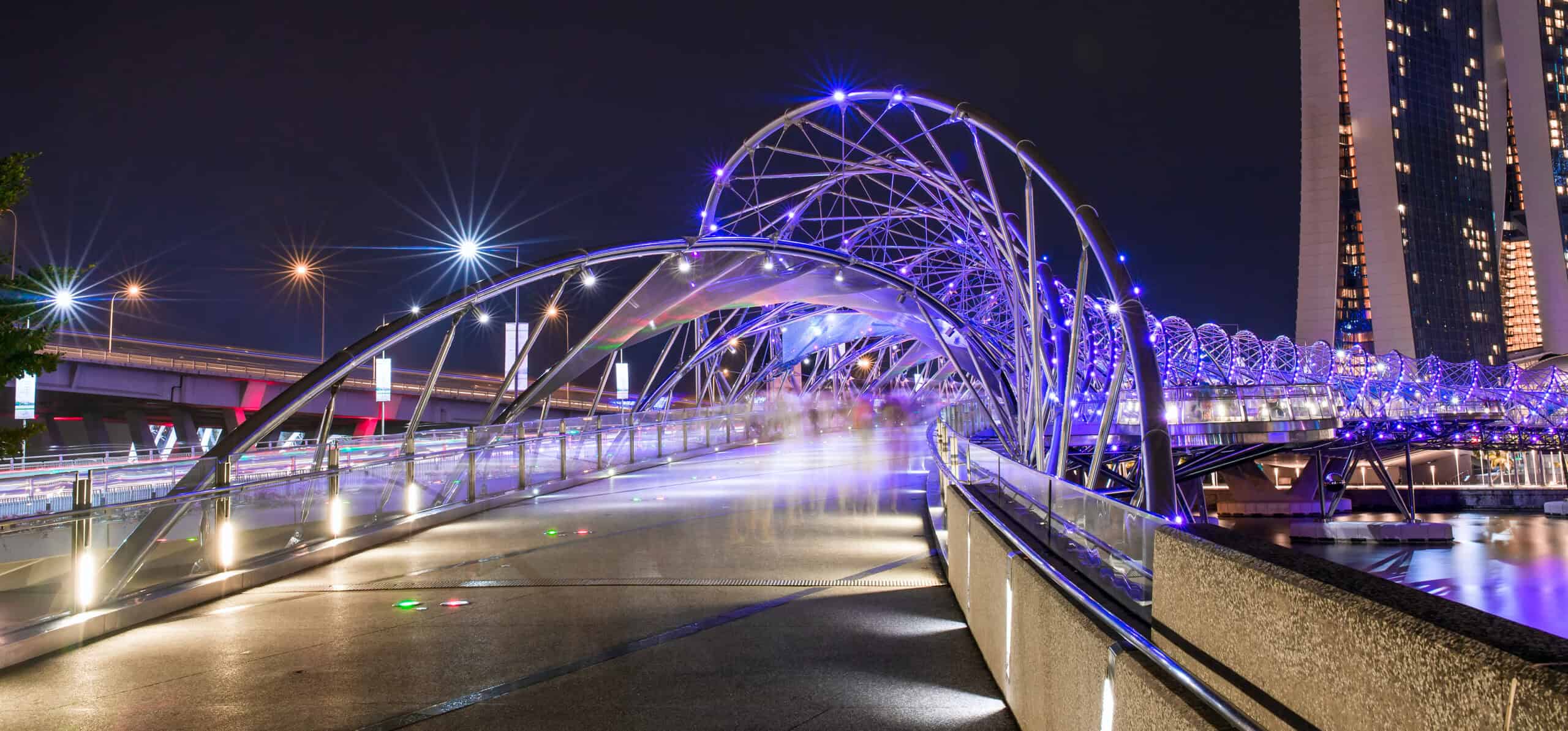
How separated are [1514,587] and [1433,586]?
106 inches

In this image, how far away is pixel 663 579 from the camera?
A: 10.9 m

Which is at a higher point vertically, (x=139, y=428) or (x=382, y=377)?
(x=382, y=377)

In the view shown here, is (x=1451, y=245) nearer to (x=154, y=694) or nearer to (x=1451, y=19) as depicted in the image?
(x=1451, y=19)

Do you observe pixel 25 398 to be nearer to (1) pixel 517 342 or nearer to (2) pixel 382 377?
(2) pixel 382 377

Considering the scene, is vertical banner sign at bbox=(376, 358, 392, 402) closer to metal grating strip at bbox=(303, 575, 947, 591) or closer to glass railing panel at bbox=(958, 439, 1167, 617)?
metal grating strip at bbox=(303, 575, 947, 591)

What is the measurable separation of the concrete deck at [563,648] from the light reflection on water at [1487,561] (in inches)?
783

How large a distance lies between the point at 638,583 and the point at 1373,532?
55423mm

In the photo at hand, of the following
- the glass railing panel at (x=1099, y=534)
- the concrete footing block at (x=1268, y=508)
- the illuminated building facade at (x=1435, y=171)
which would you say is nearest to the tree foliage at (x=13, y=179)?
the glass railing panel at (x=1099, y=534)

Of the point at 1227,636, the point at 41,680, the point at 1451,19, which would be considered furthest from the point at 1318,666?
the point at 1451,19

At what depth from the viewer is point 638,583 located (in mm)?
10656

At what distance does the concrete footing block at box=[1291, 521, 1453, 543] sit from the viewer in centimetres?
5341

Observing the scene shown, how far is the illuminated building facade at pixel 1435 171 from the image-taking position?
115 metres

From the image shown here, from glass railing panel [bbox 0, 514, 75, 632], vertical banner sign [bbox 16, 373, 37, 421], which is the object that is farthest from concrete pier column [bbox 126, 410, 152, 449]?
glass railing panel [bbox 0, 514, 75, 632]

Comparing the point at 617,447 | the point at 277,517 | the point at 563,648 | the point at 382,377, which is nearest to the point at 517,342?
the point at 382,377
